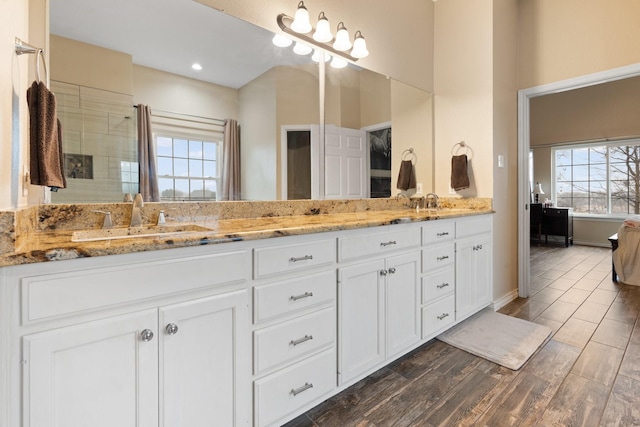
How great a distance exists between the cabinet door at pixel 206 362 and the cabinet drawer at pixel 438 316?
1233 mm

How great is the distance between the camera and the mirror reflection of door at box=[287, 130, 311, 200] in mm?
2107

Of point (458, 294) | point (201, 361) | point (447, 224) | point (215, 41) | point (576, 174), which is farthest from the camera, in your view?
point (576, 174)

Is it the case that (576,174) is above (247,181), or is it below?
above

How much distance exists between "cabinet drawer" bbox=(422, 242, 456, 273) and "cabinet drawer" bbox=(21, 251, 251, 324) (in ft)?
4.09

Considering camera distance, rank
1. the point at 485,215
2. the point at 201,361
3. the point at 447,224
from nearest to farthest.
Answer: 1. the point at 201,361
2. the point at 447,224
3. the point at 485,215

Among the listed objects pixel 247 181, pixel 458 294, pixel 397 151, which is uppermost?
pixel 397 151

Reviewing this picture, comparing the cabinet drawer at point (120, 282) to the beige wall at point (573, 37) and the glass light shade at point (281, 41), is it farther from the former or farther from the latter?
the beige wall at point (573, 37)

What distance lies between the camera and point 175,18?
63.1 inches

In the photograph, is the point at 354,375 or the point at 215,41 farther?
the point at 215,41

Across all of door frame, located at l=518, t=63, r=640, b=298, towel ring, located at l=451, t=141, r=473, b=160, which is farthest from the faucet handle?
door frame, located at l=518, t=63, r=640, b=298

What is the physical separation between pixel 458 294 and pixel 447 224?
0.55 m

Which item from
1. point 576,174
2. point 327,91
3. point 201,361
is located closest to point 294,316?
point 201,361

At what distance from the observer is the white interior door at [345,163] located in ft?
7.59

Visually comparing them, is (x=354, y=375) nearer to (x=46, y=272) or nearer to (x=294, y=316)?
(x=294, y=316)
